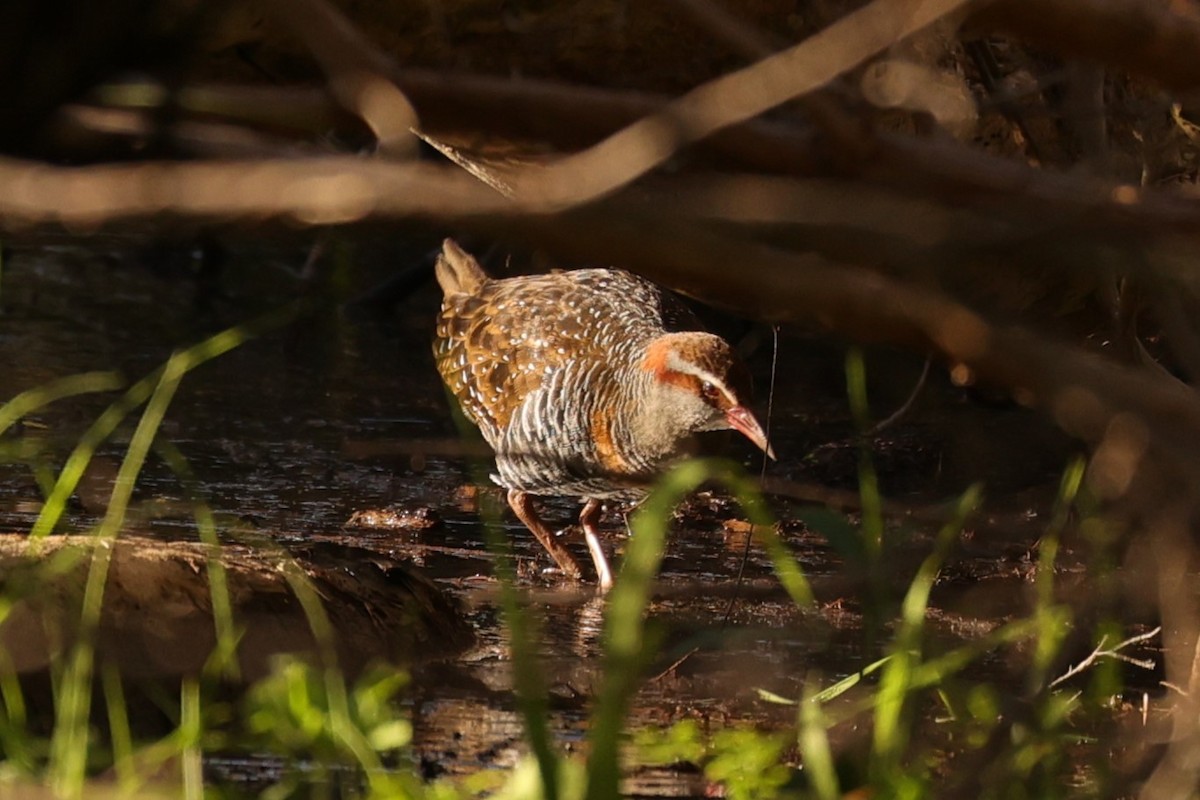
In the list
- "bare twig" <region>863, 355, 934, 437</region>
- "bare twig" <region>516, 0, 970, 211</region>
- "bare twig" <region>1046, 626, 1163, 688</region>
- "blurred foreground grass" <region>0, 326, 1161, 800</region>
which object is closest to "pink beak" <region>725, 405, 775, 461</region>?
"bare twig" <region>863, 355, 934, 437</region>

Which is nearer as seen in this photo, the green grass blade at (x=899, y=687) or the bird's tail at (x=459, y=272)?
the green grass blade at (x=899, y=687)

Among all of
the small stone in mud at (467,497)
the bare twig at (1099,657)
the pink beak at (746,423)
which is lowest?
the bare twig at (1099,657)

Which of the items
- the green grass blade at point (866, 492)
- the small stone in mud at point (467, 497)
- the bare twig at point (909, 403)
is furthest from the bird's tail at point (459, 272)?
the green grass blade at point (866, 492)

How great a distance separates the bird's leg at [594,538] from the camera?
265 inches

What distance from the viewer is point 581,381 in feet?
23.9

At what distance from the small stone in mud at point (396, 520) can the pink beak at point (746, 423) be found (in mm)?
1184

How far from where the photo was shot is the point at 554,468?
7.02 m

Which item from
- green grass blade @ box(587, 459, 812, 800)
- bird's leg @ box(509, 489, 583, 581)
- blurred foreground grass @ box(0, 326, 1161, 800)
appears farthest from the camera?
bird's leg @ box(509, 489, 583, 581)

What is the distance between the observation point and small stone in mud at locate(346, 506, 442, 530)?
6.86m

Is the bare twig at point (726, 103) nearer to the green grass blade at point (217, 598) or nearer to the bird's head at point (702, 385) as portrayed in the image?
the green grass blade at point (217, 598)

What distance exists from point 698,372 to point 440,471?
5.76ft

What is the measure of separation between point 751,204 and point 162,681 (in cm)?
295

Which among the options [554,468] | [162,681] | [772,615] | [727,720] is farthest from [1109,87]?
[554,468]

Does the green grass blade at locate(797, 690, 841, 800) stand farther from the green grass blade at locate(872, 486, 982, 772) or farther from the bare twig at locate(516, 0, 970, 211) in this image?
the bare twig at locate(516, 0, 970, 211)
